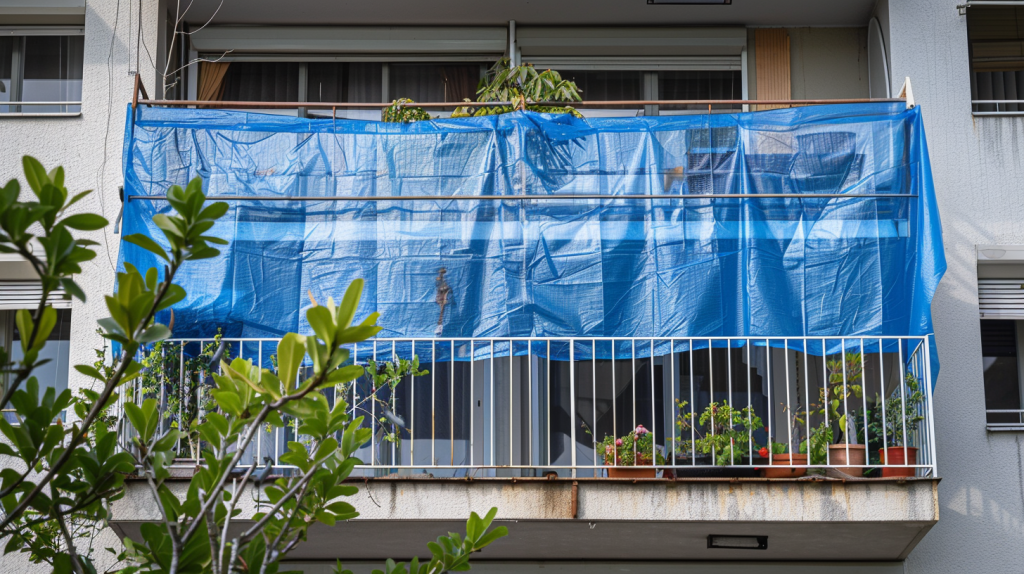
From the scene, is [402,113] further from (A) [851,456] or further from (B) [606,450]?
(A) [851,456]

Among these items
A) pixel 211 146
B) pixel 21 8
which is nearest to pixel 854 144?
pixel 211 146

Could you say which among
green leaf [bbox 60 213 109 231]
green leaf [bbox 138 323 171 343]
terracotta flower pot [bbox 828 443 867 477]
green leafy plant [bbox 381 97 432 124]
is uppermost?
green leafy plant [bbox 381 97 432 124]

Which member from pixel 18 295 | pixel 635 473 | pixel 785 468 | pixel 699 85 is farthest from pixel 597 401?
pixel 18 295

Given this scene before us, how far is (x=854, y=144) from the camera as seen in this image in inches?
273

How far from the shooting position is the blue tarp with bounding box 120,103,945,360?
670 cm

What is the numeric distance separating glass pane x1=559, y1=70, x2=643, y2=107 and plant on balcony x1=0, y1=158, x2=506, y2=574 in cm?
557

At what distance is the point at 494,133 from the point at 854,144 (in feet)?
7.97

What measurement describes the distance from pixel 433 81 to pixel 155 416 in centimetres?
577

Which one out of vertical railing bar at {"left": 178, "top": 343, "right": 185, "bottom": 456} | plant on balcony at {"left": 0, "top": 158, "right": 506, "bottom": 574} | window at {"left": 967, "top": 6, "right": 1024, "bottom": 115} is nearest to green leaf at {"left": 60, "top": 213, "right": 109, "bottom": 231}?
plant on balcony at {"left": 0, "top": 158, "right": 506, "bottom": 574}

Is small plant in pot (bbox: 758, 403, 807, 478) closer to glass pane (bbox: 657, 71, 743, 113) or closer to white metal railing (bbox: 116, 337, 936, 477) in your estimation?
white metal railing (bbox: 116, 337, 936, 477)

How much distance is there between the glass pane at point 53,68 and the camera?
8227mm

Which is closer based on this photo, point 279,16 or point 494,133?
point 494,133

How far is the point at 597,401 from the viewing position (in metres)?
7.54

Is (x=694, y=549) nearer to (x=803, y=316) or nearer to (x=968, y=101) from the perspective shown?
(x=803, y=316)
